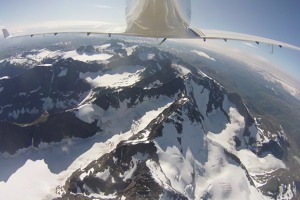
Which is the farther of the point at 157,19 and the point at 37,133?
the point at 37,133

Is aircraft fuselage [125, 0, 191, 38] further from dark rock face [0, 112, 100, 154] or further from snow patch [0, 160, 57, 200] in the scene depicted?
dark rock face [0, 112, 100, 154]

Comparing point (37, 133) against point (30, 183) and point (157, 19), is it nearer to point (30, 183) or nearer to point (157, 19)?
point (30, 183)

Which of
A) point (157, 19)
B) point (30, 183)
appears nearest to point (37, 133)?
point (30, 183)

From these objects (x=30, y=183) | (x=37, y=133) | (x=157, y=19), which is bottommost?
(x=30, y=183)

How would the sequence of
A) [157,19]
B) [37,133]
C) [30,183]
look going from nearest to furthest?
[157,19] → [30,183] → [37,133]

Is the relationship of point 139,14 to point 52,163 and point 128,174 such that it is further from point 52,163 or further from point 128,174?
point 52,163

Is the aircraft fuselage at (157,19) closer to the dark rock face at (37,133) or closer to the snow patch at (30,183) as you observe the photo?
the snow patch at (30,183)

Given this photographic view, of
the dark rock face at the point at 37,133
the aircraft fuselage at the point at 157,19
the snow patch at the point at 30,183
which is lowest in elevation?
the snow patch at the point at 30,183

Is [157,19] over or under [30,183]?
over

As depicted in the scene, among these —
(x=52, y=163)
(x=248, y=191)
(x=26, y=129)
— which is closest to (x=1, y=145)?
(x=26, y=129)

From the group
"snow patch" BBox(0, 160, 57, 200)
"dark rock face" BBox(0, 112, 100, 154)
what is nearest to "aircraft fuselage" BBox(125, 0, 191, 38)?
"snow patch" BBox(0, 160, 57, 200)

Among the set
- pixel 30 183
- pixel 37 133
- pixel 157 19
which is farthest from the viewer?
pixel 37 133

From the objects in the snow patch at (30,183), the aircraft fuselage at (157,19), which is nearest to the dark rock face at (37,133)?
the snow patch at (30,183)
